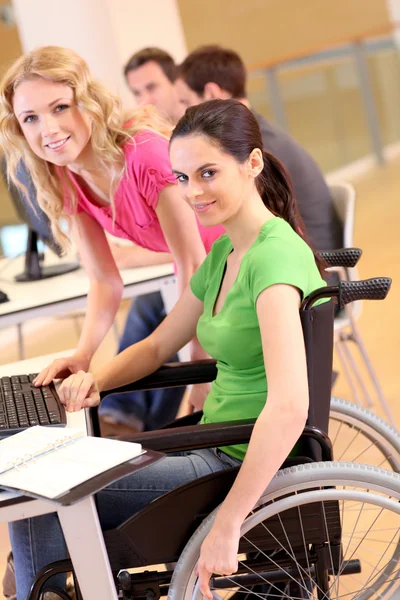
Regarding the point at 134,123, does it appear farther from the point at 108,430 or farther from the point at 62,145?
the point at 108,430

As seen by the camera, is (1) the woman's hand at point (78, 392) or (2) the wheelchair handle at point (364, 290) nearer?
(2) the wheelchair handle at point (364, 290)

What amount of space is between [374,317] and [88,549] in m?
2.76

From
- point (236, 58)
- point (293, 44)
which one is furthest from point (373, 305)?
point (293, 44)

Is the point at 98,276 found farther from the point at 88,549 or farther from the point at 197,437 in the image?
the point at 88,549

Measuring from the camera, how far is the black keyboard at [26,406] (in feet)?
4.70

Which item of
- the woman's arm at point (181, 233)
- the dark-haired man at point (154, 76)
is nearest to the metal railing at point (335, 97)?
the dark-haired man at point (154, 76)

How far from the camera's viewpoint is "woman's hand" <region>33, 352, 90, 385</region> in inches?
65.0

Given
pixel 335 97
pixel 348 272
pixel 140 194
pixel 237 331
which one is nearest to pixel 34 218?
pixel 140 194

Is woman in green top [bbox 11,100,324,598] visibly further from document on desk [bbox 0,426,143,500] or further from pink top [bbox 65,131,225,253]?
pink top [bbox 65,131,225,253]

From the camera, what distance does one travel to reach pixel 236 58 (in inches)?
117

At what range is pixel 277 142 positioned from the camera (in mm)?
2684

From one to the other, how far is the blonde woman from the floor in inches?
31.1

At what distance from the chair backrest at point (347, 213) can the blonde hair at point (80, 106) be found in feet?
2.13

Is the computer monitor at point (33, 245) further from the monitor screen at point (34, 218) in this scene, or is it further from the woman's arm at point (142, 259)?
the woman's arm at point (142, 259)
